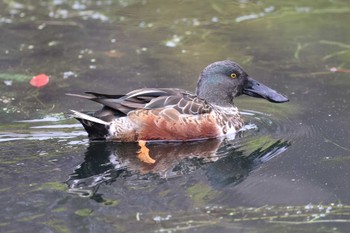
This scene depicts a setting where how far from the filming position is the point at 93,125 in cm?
717

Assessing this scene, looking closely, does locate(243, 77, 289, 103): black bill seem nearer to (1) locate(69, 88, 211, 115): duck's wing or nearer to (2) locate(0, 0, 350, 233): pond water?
(2) locate(0, 0, 350, 233): pond water

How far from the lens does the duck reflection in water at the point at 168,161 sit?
6.28 m

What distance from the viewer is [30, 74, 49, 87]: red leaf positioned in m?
8.87

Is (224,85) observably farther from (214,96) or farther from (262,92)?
(262,92)

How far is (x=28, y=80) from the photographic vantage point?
900 cm

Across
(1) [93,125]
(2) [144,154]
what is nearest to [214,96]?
(2) [144,154]

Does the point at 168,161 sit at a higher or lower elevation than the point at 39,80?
lower

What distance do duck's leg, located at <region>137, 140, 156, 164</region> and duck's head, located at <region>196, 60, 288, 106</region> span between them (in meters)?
0.97

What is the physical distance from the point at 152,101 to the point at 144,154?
0.62m

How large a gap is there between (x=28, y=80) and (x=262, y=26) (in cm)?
392

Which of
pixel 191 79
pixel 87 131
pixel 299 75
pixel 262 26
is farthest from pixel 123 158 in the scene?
pixel 262 26

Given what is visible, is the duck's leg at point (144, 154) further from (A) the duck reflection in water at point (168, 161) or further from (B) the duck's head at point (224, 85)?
(B) the duck's head at point (224, 85)

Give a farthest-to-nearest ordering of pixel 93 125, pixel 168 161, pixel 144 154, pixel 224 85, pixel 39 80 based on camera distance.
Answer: pixel 39 80 < pixel 224 85 < pixel 93 125 < pixel 144 154 < pixel 168 161

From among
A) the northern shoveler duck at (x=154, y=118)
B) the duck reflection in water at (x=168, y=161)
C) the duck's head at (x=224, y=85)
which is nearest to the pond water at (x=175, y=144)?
the duck reflection in water at (x=168, y=161)
